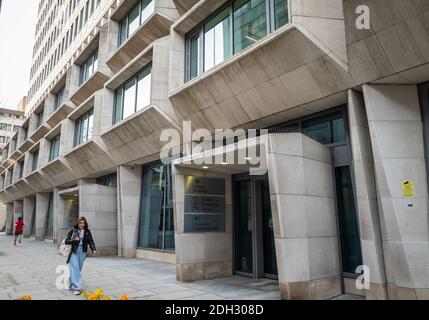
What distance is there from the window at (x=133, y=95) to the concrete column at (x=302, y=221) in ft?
30.1

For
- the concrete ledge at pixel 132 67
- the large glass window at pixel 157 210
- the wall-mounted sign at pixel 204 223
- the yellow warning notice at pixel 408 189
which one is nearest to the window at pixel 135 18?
the concrete ledge at pixel 132 67

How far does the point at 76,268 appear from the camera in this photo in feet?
30.0

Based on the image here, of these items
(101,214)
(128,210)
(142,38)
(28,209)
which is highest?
(142,38)

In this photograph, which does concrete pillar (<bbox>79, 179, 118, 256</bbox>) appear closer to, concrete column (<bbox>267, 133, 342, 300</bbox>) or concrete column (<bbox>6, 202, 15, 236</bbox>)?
concrete column (<bbox>267, 133, 342, 300</bbox>)

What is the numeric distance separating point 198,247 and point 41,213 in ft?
93.1

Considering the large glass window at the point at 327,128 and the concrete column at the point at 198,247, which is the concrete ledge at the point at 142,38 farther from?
the large glass window at the point at 327,128

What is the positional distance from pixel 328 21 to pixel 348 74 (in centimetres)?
149

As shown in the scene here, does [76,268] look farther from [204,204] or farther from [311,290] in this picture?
[311,290]

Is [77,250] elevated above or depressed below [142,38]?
below

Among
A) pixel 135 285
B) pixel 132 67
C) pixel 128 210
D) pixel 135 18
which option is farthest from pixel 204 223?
pixel 135 18

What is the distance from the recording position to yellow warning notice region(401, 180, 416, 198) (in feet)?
24.5

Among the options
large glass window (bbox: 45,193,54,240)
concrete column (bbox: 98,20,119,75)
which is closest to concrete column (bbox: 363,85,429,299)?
concrete column (bbox: 98,20,119,75)
